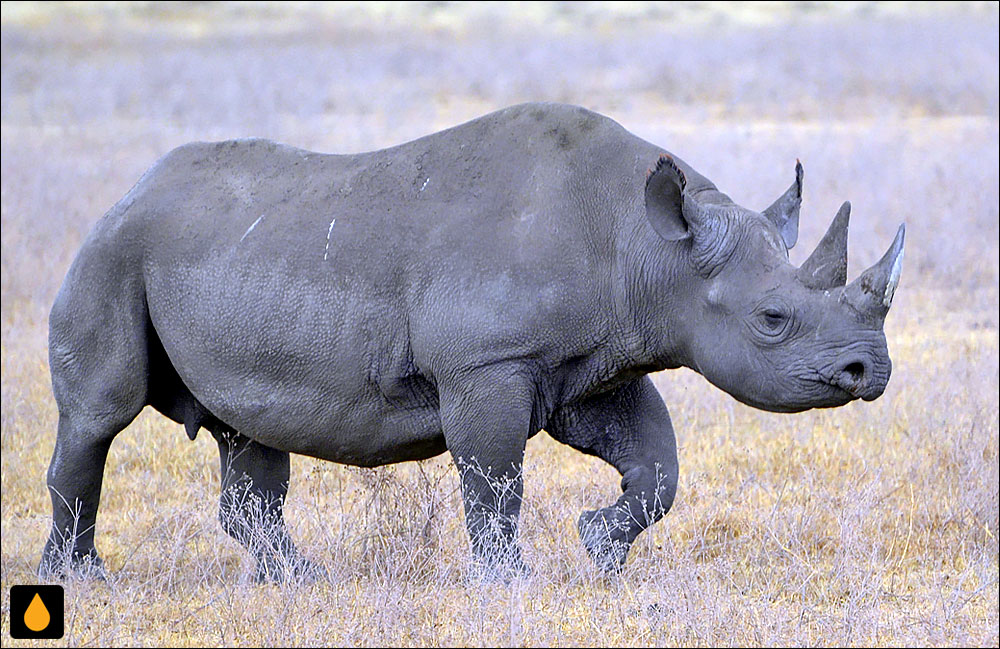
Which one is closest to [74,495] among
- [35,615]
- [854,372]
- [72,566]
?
[72,566]

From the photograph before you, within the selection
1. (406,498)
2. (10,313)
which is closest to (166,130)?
(10,313)

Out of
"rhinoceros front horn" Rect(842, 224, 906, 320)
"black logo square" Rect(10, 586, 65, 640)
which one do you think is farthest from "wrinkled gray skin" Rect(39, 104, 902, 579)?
"black logo square" Rect(10, 586, 65, 640)

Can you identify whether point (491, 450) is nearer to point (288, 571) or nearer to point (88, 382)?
point (288, 571)

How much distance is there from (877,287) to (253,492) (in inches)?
123

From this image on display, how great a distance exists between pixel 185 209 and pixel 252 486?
139 cm

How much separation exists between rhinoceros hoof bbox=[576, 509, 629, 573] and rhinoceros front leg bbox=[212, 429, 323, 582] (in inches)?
48.8

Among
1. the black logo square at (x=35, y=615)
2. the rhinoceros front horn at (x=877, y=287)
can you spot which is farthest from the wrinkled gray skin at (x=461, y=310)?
the black logo square at (x=35, y=615)

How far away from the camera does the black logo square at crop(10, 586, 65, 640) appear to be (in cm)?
501

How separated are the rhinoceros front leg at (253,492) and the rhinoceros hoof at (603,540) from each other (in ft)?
4.07

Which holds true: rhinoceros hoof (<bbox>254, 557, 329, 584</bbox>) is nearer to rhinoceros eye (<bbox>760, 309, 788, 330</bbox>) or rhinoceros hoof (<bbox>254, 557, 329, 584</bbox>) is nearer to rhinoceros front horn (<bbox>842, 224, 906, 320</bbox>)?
rhinoceros eye (<bbox>760, 309, 788, 330</bbox>)

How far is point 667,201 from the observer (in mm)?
5141

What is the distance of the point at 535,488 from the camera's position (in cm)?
721

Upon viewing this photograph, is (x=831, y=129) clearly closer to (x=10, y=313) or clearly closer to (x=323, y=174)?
(x=10, y=313)

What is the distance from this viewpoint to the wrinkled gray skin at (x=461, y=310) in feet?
16.7
